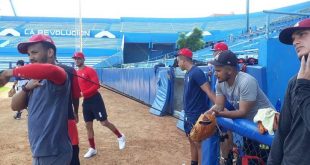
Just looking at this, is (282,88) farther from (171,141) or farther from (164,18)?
(164,18)

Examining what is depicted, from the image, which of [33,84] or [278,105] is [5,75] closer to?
[33,84]

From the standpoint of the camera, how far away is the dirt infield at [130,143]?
653cm

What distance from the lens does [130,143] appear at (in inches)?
310

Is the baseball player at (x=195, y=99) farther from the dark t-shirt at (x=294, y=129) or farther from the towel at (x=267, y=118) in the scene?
the dark t-shirt at (x=294, y=129)

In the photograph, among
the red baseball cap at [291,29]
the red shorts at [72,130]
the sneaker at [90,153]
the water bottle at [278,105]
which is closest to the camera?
the red baseball cap at [291,29]

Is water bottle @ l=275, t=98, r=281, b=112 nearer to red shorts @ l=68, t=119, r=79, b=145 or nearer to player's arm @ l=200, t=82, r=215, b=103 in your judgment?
player's arm @ l=200, t=82, r=215, b=103

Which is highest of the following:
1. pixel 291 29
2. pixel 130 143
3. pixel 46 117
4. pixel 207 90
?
pixel 291 29

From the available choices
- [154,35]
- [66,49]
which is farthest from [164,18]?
[66,49]

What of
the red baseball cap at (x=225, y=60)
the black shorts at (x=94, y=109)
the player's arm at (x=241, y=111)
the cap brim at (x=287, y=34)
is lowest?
the black shorts at (x=94, y=109)

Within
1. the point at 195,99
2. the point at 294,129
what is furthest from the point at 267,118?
the point at 195,99

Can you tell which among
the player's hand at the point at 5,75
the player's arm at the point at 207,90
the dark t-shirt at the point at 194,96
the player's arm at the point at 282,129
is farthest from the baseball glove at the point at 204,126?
the dark t-shirt at the point at 194,96

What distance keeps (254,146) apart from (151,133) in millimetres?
5865

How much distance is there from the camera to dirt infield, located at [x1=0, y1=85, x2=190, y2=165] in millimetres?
6527

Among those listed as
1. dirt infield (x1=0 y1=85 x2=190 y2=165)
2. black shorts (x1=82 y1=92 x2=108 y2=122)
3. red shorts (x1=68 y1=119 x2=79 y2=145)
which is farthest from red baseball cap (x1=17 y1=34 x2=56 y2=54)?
black shorts (x1=82 y1=92 x2=108 y2=122)
